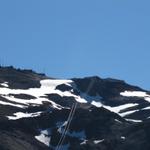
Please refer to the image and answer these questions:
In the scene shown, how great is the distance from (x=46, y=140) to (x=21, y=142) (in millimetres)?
13670

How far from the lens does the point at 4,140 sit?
607 ft

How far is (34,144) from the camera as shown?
188 metres

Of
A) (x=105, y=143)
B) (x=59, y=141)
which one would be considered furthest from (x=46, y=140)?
(x=105, y=143)

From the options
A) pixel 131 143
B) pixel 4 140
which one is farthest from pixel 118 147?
pixel 4 140

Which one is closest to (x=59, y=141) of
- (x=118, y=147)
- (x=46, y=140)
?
(x=46, y=140)

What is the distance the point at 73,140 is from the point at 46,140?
7.80 metres

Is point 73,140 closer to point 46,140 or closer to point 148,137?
point 46,140

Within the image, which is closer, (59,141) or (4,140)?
(4,140)

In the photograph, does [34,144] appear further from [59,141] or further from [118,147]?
[118,147]

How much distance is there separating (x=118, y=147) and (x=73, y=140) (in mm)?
13918

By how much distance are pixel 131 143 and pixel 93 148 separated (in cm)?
1157

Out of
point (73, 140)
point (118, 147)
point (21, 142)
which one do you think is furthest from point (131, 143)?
point (21, 142)

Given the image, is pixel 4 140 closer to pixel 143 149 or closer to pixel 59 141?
pixel 59 141

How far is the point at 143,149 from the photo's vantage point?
190125mm
